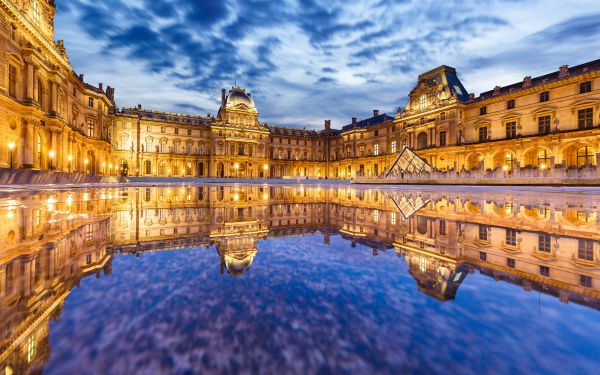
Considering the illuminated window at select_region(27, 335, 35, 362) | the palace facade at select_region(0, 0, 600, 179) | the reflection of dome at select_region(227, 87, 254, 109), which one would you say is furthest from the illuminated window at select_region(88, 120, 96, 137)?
the illuminated window at select_region(27, 335, 35, 362)

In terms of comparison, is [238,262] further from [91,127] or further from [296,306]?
[91,127]

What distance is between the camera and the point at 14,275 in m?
2.00

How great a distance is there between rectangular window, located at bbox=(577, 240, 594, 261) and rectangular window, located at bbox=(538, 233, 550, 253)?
24cm

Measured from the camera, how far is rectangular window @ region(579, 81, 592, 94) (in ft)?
92.0

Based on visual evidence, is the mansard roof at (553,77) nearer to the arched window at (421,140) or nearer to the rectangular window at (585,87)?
the rectangular window at (585,87)

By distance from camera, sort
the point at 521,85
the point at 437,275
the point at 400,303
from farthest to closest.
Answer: the point at 521,85, the point at 437,275, the point at 400,303

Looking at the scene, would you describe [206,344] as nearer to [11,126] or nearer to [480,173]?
[11,126]

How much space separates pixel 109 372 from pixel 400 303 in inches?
54.0

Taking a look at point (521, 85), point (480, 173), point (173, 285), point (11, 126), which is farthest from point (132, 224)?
point (521, 85)

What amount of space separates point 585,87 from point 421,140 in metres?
18.5

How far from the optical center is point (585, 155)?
28.7 m

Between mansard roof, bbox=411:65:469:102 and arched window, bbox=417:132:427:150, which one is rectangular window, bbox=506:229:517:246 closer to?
mansard roof, bbox=411:65:469:102

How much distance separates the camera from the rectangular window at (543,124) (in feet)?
103

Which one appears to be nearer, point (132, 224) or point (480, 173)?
point (132, 224)
